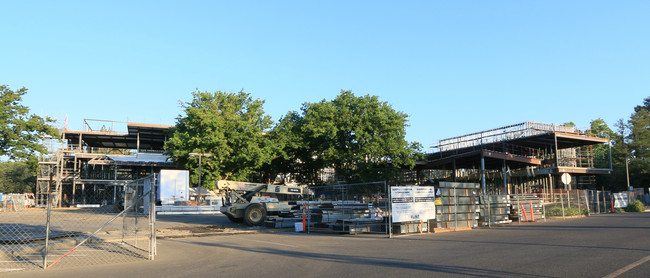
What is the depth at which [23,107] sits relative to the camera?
25109mm

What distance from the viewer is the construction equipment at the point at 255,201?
77.9ft

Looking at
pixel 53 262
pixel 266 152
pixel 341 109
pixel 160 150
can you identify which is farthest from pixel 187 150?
pixel 53 262

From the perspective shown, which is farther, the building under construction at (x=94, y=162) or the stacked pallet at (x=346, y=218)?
the building under construction at (x=94, y=162)

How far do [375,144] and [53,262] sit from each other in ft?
111

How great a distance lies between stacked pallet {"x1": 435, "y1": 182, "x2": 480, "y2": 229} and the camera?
1956 centimetres

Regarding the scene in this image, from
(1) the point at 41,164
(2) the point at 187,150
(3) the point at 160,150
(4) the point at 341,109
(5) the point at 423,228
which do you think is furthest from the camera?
(3) the point at 160,150

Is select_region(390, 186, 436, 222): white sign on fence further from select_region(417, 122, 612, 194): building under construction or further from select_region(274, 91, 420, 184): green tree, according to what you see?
select_region(417, 122, 612, 194): building under construction

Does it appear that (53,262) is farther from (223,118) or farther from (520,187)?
(520,187)

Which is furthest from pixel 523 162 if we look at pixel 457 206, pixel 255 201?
pixel 255 201

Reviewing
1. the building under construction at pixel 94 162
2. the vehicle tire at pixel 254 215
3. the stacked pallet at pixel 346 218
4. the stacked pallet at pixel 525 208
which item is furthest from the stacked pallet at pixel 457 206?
the building under construction at pixel 94 162

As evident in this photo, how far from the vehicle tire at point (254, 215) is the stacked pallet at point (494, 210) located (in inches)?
453

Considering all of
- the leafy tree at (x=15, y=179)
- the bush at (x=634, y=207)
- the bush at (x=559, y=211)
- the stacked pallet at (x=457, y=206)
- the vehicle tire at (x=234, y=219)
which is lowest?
the bush at (x=634, y=207)

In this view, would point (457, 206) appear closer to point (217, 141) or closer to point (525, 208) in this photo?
point (525, 208)

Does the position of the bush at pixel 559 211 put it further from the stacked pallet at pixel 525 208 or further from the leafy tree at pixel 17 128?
the leafy tree at pixel 17 128
